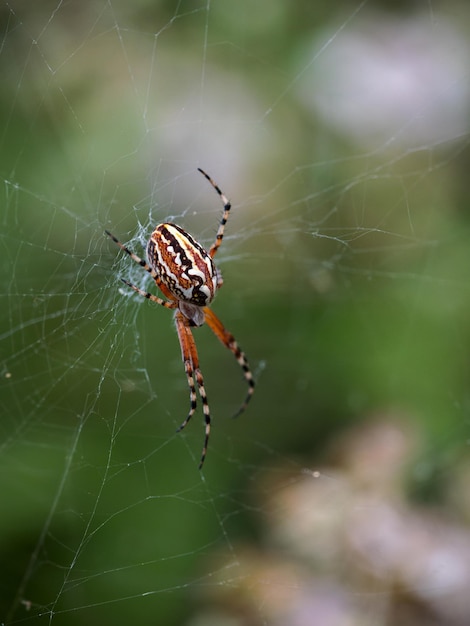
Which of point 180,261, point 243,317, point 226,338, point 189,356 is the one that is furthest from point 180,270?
point 243,317

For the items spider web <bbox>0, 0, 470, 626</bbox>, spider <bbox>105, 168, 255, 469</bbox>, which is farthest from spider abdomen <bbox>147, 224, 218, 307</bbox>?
spider web <bbox>0, 0, 470, 626</bbox>

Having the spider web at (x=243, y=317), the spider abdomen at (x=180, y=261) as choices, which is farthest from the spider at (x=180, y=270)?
the spider web at (x=243, y=317)

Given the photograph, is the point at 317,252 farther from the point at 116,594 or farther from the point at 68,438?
the point at 116,594

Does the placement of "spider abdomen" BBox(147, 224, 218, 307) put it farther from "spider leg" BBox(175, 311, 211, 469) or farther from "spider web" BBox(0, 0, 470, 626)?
"spider leg" BBox(175, 311, 211, 469)

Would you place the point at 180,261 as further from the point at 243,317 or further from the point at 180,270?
the point at 243,317

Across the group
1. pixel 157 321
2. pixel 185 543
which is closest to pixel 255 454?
pixel 185 543
